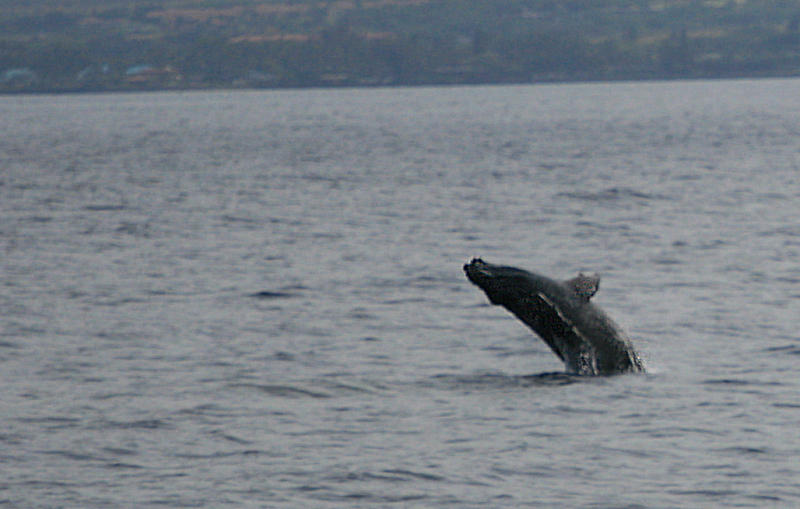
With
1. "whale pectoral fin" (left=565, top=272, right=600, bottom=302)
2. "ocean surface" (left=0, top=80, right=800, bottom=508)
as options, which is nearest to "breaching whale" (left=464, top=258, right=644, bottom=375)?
"whale pectoral fin" (left=565, top=272, right=600, bottom=302)

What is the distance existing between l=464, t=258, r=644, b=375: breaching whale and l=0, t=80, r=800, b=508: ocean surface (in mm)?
892

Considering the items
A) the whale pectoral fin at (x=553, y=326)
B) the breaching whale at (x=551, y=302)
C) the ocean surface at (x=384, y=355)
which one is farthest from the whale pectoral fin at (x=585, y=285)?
the ocean surface at (x=384, y=355)

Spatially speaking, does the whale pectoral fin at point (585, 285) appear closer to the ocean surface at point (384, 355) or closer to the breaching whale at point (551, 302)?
the breaching whale at point (551, 302)

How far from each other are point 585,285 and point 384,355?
237 inches

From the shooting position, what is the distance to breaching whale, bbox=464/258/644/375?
60.1 feet

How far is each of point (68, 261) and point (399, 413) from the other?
70.7ft

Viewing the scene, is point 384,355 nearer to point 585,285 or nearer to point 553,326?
point 553,326

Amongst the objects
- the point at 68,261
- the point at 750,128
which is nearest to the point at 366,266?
the point at 68,261

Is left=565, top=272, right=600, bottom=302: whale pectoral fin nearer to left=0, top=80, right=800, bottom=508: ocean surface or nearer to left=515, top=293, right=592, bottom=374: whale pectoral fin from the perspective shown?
left=515, top=293, right=592, bottom=374: whale pectoral fin

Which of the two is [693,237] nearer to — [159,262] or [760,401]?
[159,262]

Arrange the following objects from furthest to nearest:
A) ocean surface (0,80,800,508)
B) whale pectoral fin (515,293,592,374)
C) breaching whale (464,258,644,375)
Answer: whale pectoral fin (515,293,592,374) → breaching whale (464,258,644,375) → ocean surface (0,80,800,508)

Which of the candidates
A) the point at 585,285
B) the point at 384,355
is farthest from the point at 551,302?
the point at 384,355

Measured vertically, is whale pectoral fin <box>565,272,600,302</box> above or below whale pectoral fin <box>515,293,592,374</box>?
above

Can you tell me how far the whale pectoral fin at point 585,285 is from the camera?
18.2 meters
